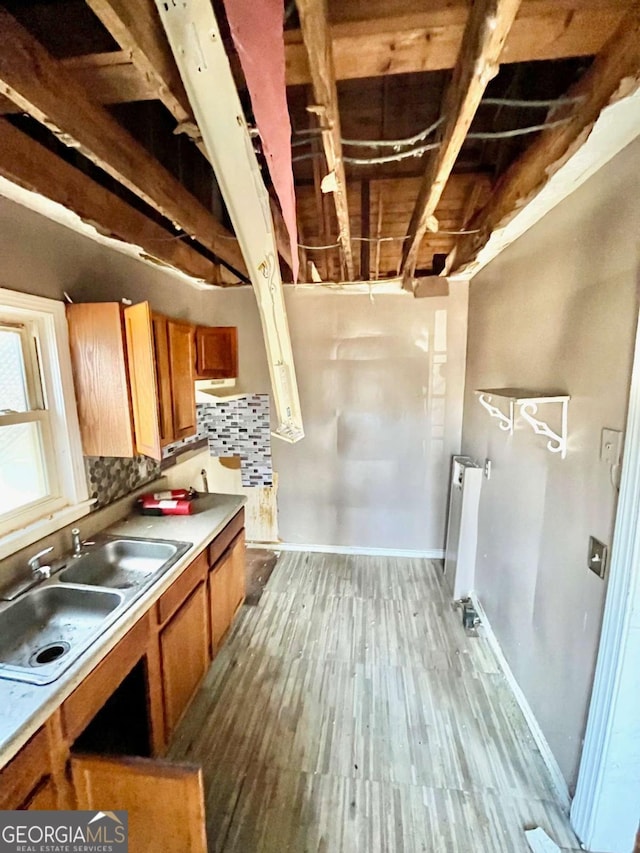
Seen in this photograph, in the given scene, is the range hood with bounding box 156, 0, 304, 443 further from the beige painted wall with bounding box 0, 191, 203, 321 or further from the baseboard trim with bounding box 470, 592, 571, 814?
the baseboard trim with bounding box 470, 592, 571, 814

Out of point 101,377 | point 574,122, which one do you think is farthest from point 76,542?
point 574,122

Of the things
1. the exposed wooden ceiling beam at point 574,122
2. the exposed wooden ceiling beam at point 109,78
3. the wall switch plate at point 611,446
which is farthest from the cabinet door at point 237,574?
the exposed wooden ceiling beam at point 574,122

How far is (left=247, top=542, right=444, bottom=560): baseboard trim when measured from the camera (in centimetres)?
348

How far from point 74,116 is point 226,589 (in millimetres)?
2320

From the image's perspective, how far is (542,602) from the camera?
1769 mm

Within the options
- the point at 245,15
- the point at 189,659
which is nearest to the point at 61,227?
the point at 245,15

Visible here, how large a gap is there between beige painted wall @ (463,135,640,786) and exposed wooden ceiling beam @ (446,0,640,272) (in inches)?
7.2

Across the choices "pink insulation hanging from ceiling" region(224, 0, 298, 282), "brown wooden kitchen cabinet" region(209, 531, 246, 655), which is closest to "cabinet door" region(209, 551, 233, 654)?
"brown wooden kitchen cabinet" region(209, 531, 246, 655)

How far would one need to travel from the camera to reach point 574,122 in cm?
124

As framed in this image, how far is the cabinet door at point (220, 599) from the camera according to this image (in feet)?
7.30

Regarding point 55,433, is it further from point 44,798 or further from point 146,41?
point 146,41

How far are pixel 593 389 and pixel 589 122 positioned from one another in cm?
84

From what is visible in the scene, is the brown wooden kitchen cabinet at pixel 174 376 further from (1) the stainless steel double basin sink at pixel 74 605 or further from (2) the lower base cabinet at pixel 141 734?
(2) the lower base cabinet at pixel 141 734

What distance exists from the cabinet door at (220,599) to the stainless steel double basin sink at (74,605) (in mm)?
391
